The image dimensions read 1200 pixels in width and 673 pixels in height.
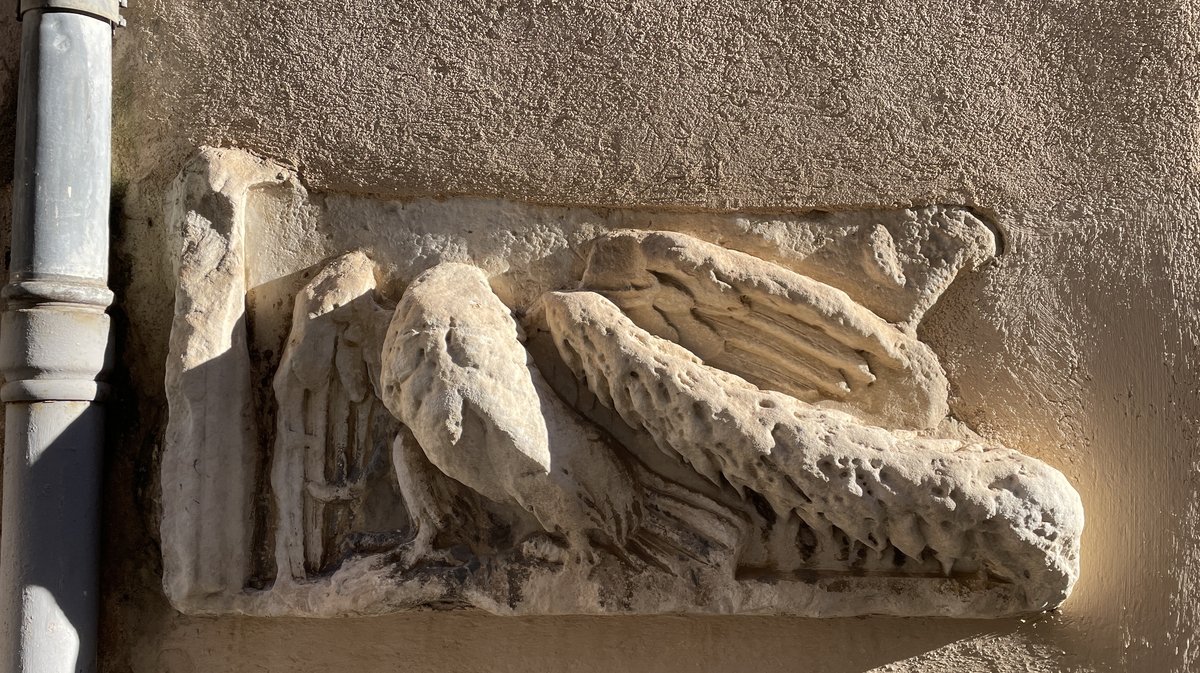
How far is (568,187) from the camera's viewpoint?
222cm

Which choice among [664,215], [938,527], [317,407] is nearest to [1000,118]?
[664,215]

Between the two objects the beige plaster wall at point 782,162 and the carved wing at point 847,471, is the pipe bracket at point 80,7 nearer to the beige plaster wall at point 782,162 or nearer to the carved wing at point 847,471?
the beige plaster wall at point 782,162

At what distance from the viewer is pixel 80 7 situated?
2.21 m

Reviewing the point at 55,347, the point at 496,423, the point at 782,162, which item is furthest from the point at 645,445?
the point at 55,347

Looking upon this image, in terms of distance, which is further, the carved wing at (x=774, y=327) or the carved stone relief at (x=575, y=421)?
the carved wing at (x=774, y=327)

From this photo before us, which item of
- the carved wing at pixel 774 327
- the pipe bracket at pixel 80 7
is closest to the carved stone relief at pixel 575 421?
the carved wing at pixel 774 327

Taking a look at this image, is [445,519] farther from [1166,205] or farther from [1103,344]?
[1166,205]

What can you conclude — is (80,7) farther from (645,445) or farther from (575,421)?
(645,445)

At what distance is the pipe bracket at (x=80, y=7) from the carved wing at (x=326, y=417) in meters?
0.80

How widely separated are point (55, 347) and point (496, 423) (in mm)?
998

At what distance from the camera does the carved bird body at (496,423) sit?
6.40 ft

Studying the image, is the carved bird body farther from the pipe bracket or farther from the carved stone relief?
the pipe bracket

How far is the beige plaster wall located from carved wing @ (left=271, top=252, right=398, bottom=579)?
0.72 feet

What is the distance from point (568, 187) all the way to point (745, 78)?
0.48m
